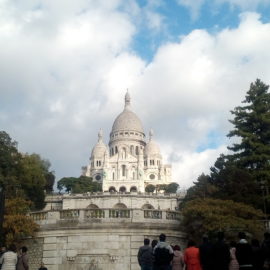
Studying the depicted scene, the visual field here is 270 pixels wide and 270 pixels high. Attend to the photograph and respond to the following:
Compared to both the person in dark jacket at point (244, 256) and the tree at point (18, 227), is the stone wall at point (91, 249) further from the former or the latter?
the person in dark jacket at point (244, 256)

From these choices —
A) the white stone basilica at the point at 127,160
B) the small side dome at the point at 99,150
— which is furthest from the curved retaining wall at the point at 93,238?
the small side dome at the point at 99,150

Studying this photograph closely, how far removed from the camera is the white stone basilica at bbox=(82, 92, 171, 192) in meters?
126

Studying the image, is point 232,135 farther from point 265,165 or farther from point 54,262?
point 54,262

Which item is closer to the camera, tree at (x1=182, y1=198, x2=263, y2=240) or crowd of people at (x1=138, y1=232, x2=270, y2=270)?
crowd of people at (x1=138, y1=232, x2=270, y2=270)

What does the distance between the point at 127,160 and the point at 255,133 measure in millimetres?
92733

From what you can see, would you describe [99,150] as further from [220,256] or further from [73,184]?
[220,256]

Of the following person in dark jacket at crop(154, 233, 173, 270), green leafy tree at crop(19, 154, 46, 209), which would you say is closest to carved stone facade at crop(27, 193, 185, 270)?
person in dark jacket at crop(154, 233, 173, 270)

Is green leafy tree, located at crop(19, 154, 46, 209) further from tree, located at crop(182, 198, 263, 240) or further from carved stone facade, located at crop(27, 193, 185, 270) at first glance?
tree, located at crop(182, 198, 263, 240)

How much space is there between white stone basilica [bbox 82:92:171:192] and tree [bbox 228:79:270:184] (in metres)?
81.0

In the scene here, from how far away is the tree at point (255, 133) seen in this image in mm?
38438

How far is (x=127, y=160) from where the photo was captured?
5226 inches

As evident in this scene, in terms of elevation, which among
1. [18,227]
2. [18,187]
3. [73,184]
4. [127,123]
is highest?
[127,123]

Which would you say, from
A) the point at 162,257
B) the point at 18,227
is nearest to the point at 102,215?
the point at 18,227

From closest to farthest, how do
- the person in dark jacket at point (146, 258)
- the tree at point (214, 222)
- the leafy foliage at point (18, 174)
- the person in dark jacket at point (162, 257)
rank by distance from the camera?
the person in dark jacket at point (162, 257)
the person in dark jacket at point (146, 258)
the tree at point (214, 222)
the leafy foliage at point (18, 174)
